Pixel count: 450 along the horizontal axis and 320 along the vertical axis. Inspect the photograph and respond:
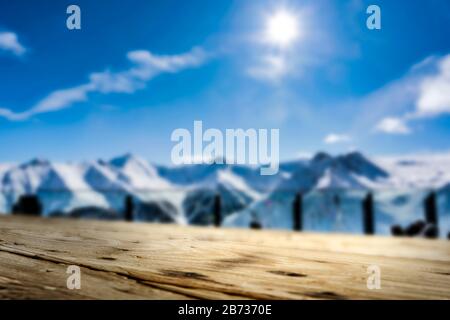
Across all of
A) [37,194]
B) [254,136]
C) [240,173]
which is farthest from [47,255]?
[240,173]

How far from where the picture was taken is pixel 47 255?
1.18 m

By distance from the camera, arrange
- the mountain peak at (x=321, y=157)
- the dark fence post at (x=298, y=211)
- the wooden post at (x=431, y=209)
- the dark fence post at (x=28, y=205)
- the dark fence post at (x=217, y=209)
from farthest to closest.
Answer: the mountain peak at (x=321, y=157)
the dark fence post at (x=28, y=205)
the dark fence post at (x=217, y=209)
the dark fence post at (x=298, y=211)
the wooden post at (x=431, y=209)

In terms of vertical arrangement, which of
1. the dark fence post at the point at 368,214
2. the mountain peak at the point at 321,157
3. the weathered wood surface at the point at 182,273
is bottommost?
the dark fence post at the point at 368,214

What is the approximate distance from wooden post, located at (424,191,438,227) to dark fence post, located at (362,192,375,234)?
4.28 feet

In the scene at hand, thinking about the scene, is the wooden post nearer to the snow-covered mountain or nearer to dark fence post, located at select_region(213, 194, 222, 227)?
the snow-covered mountain

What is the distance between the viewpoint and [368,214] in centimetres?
984

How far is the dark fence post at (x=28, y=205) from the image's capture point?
42.0 ft


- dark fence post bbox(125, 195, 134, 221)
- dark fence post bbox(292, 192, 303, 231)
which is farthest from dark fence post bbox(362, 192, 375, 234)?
dark fence post bbox(125, 195, 134, 221)

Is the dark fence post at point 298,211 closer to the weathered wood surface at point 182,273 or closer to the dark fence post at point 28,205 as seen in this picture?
the dark fence post at point 28,205

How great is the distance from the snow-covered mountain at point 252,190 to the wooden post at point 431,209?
6.8 inches

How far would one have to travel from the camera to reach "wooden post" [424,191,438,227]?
9375 millimetres

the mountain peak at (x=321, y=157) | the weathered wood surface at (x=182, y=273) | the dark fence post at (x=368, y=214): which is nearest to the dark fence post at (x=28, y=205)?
the dark fence post at (x=368, y=214)
